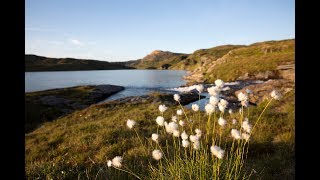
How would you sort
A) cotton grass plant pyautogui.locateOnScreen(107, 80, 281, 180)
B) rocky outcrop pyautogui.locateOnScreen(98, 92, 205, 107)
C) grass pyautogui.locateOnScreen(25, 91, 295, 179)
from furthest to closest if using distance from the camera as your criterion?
rocky outcrop pyautogui.locateOnScreen(98, 92, 205, 107), grass pyautogui.locateOnScreen(25, 91, 295, 179), cotton grass plant pyautogui.locateOnScreen(107, 80, 281, 180)

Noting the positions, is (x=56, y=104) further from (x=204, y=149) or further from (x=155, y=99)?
(x=204, y=149)

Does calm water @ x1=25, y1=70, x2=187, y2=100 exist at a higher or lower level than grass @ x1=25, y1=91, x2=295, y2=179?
higher

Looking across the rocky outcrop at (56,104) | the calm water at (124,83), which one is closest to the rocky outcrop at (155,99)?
the rocky outcrop at (56,104)

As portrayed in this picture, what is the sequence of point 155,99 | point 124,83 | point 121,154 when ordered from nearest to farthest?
point 121,154 → point 155,99 → point 124,83

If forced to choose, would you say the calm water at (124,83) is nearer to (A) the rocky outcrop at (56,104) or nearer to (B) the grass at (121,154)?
(A) the rocky outcrop at (56,104)

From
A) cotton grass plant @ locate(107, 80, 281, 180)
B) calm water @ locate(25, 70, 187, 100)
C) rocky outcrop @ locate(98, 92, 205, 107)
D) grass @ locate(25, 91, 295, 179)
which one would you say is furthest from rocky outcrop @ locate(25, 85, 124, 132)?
cotton grass plant @ locate(107, 80, 281, 180)

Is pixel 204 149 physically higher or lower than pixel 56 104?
higher

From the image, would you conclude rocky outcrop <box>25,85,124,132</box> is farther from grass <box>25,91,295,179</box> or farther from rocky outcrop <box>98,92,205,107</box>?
grass <box>25,91,295,179</box>

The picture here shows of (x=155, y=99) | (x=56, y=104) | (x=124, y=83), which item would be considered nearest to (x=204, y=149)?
(x=155, y=99)
